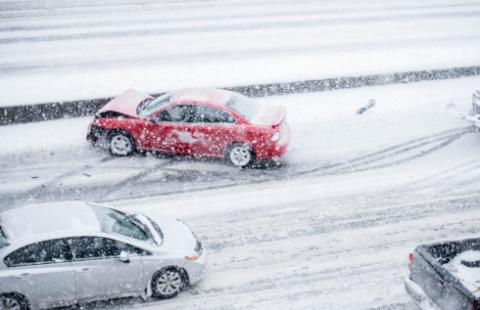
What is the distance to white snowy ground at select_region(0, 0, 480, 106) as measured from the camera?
57.4 feet

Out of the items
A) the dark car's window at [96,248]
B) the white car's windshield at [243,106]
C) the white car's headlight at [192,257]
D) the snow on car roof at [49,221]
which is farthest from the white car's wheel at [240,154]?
the dark car's window at [96,248]

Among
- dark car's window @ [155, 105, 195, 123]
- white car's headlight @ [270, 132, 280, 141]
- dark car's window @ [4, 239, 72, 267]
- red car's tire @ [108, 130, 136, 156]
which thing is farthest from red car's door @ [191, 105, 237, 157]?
dark car's window @ [4, 239, 72, 267]

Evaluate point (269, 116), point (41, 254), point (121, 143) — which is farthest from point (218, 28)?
point (41, 254)

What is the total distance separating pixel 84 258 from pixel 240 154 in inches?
209

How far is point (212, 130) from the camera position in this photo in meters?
12.6

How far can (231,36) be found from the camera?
22188 millimetres

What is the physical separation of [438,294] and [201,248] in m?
3.58

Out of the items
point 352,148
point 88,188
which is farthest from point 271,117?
point 88,188

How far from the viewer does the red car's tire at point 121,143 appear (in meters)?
12.9

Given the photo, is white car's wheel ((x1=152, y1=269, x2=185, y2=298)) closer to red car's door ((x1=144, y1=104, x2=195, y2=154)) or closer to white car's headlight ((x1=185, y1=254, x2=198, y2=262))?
white car's headlight ((x1=185, y1=254, x2=198, y2=262))

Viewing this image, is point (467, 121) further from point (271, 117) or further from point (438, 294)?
point (438, 294)

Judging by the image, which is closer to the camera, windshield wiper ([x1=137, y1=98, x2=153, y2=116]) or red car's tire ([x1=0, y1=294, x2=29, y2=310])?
red car's tire ([x1=0, y1=294, x2=29, y2=310])

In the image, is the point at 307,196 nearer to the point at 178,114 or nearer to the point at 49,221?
the point at 178,114

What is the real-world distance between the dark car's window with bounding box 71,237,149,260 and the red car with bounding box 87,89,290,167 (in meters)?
4.65
